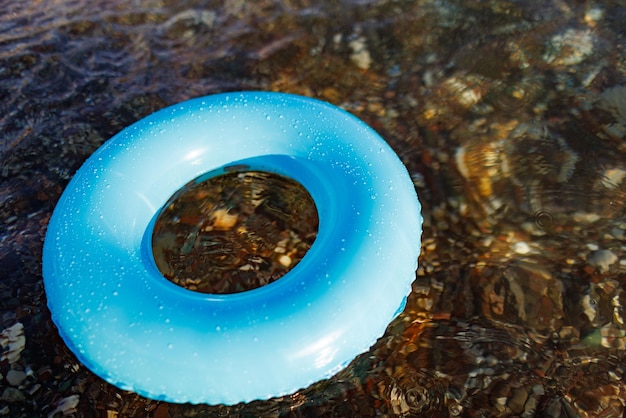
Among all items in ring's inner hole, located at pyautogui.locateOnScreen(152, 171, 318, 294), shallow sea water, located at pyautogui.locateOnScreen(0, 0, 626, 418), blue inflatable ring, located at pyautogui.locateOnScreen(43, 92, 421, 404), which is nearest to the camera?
blue inflatable ring, located at pyautogui.locateOnScreen(43, 92, 421, 404)

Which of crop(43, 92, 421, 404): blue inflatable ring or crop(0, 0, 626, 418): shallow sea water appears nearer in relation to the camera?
crop(43, 92, 421, 404): blue inflatable ring

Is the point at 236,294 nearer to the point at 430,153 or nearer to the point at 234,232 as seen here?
the point at 234,232

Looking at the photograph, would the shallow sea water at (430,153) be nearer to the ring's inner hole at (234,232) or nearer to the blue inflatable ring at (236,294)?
the blue inflatable ring at (236,294)

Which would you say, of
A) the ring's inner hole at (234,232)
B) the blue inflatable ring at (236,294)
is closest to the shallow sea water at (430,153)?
the blue inflatable ring at (236,294)

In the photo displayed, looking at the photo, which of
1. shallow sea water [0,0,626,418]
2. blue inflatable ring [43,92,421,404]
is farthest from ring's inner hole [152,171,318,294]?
shallow sea water [0,0,626,418]

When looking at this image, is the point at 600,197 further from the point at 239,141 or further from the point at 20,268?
the point at 20,268

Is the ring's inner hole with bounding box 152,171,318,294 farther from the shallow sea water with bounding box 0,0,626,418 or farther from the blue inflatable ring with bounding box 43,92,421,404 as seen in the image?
the shallow sea water with bounding box 0,0,626,418

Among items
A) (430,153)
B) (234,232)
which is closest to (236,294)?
(234,232)
